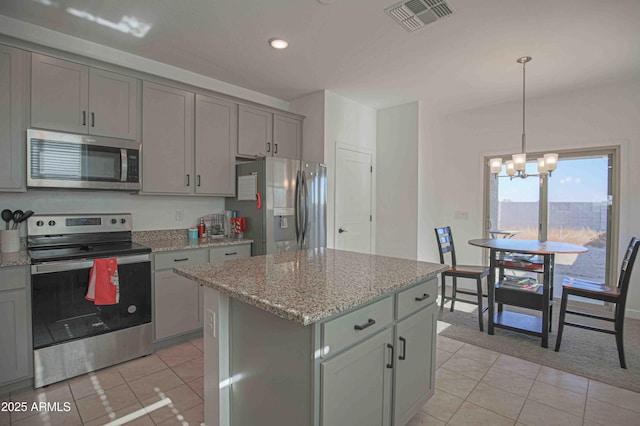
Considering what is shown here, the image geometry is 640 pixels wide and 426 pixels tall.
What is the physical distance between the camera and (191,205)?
355cm

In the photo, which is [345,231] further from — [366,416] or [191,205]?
[366,416]

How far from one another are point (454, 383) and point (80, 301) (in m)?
2.85

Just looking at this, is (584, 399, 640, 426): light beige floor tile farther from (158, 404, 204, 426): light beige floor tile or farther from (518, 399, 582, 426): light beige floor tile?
(158, 404, 204, 426): light beige floor tile

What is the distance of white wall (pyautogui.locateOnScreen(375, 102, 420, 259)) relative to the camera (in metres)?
4.37

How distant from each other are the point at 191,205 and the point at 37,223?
1.32 m

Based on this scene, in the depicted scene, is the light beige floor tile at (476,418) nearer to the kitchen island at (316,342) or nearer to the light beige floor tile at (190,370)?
the kitchen island at (316,342)

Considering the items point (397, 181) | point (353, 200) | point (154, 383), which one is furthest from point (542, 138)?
point (154, 383)

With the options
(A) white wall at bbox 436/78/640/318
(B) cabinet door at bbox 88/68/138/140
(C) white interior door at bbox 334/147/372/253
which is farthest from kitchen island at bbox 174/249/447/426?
(A) white wall at bbox 436/78/640/318

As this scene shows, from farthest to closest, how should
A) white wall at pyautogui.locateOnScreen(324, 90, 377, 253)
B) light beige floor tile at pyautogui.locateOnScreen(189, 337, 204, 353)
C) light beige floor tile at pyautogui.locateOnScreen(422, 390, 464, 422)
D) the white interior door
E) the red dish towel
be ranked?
the white interior door < white wall at pyautogui.locateOnScreen(324, 90, 377, 253) < light beige floor tile at pyautogui.locateOnScreen(189, 337, 204, 353) < the red dish towel < light beige floor tile at pyautogui.locateOnScreen(422, 390, 464, 422)

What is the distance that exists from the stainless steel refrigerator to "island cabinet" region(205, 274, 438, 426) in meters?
1.75

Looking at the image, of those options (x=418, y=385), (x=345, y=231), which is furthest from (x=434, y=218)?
(x=418, y=385)

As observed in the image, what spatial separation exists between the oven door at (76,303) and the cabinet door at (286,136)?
6.64 ft

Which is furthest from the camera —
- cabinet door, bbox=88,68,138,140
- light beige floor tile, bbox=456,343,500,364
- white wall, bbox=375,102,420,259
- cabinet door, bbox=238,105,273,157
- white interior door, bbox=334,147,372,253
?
white wall, bbox=375,102,420,259

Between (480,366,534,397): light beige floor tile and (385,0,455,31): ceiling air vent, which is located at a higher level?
(385,0,455,31): ceiling air vent
